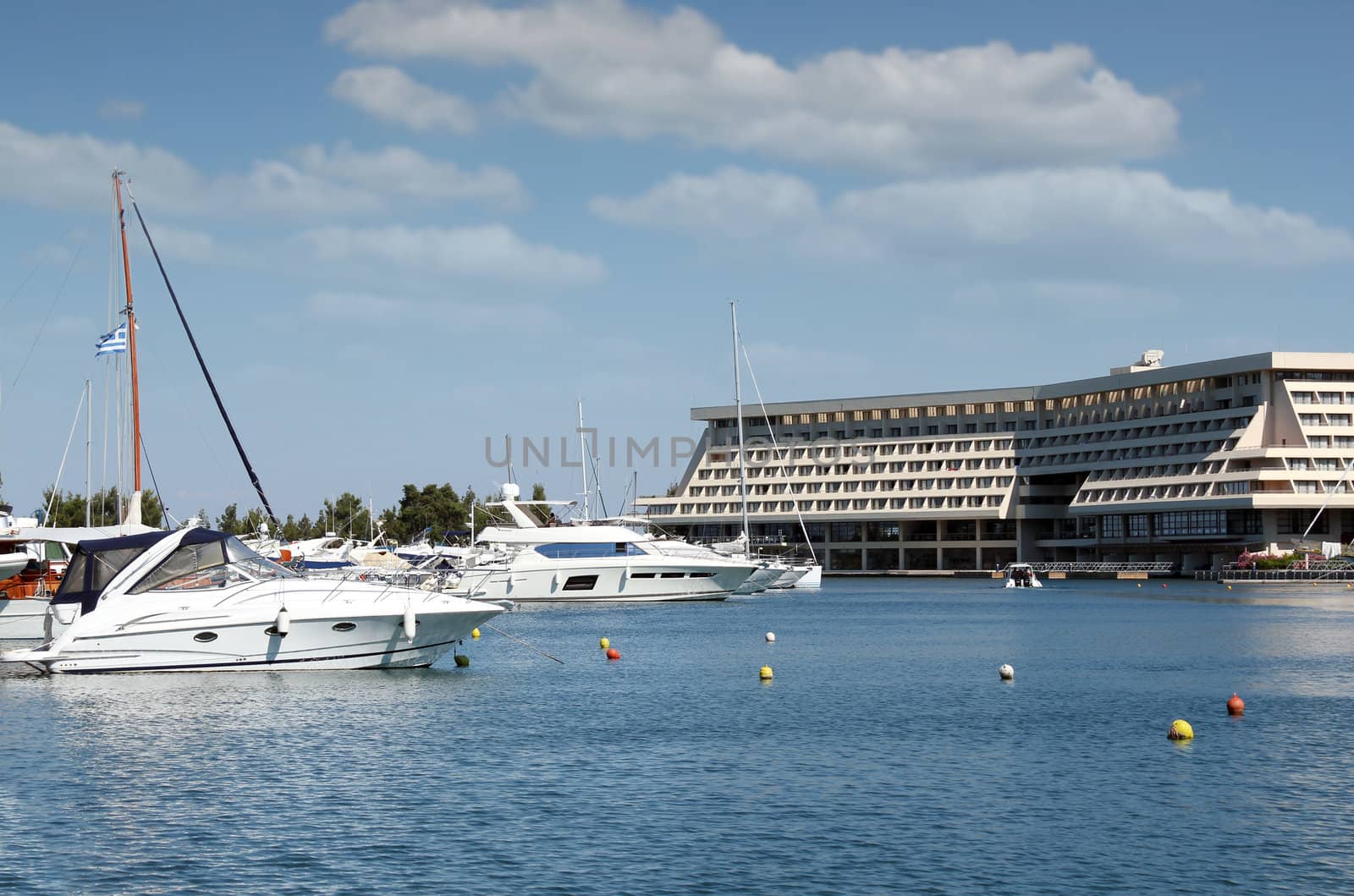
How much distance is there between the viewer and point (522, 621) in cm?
8031

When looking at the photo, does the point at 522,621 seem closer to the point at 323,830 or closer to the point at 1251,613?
the point at 1251,613

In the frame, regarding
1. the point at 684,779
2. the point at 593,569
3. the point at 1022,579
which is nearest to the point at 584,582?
the point at 593,569

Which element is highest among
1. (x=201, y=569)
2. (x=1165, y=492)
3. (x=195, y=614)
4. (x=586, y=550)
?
(x=1165, y=492)

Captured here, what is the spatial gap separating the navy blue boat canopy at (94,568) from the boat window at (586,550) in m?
53.5

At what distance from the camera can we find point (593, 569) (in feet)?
319

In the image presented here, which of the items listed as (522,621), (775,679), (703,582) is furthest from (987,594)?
(775,679)

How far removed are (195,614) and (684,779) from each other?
20773 mm

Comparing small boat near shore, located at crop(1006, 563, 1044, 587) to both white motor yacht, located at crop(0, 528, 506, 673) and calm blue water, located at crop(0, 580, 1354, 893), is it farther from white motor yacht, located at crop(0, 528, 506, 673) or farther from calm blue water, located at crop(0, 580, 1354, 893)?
white motor yacht, located at crop(0, 528, 506, 673)

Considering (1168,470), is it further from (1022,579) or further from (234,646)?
(234,646)

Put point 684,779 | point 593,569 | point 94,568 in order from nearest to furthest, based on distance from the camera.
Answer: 1. point 684,779
2. point 94,568
3. point 593,569

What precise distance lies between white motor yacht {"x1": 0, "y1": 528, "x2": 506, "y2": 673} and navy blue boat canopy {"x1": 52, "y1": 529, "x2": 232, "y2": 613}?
3 centimetres

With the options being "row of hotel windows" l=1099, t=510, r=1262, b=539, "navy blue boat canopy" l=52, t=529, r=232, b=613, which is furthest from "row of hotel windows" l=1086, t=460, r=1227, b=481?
"navy blue boat canopy" l=52, t=529, r=232, b=613

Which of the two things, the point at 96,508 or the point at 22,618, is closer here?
the point at 22,618

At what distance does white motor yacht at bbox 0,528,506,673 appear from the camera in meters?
44.0
